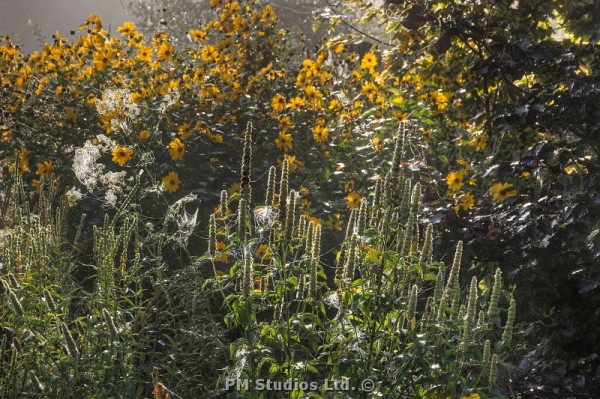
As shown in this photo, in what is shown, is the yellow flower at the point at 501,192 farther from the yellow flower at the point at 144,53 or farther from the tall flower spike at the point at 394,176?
the yellow flower at the point at 144,53

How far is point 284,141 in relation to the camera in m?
5.16

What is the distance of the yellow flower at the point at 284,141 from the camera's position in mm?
5133

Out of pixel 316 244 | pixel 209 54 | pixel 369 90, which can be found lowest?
pixel 316 244

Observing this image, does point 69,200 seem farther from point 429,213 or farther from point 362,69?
point 362,69

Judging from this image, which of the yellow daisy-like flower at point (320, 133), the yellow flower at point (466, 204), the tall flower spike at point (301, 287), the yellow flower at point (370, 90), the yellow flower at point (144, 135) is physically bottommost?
the tall flower spike at point (301, 287)

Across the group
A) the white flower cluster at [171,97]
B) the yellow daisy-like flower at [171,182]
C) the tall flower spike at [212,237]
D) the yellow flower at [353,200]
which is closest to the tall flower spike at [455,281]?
the tall flower spike at [212,237]

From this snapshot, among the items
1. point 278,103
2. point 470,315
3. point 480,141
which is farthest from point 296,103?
point 470,315

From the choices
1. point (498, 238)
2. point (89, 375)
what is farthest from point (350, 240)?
point (498, 238)

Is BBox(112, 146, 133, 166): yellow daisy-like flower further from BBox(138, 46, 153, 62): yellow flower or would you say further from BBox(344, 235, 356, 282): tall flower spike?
BBox(344, 235, 356, 282): tall flower spike

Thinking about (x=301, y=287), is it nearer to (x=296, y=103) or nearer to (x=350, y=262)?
(x=350, y=262)

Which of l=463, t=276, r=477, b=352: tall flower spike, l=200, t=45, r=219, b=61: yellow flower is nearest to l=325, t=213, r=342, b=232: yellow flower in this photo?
l=200, t=45, r=219, b=61: yellow flower

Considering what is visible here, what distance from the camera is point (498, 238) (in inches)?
146

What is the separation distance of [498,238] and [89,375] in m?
1.88

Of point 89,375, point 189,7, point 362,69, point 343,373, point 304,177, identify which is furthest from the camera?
point 189,7
